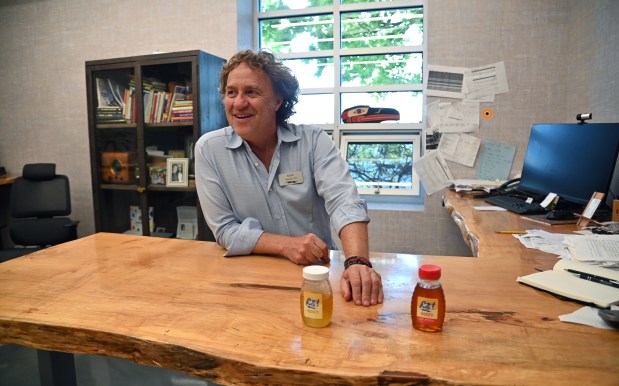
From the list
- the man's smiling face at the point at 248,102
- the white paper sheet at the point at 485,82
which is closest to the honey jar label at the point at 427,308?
the man's smiling face at the point at 248,102

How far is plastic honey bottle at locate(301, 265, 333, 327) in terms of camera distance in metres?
0.77

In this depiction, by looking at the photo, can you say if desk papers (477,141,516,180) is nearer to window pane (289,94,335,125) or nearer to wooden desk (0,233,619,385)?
window pane (289,94,335,125)

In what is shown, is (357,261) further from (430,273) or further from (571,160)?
(571,160)

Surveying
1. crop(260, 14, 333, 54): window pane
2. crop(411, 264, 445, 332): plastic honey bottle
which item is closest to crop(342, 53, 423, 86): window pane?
crop(260, 14, 333, 54): window pane

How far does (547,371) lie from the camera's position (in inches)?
24.4

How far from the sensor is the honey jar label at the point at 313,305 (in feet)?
2.51

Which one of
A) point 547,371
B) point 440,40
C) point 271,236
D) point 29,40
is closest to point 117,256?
point 271,236

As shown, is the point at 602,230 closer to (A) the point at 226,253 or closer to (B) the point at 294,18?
(A) the point at 226,253

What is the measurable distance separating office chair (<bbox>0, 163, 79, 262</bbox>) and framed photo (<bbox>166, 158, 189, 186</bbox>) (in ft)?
2.81

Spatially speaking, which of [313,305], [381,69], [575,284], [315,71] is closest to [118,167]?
[315,71]

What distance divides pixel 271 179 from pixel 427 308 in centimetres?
91

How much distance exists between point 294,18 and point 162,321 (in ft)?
10.5

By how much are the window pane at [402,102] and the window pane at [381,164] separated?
0.75ft

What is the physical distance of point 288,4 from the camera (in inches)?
136
